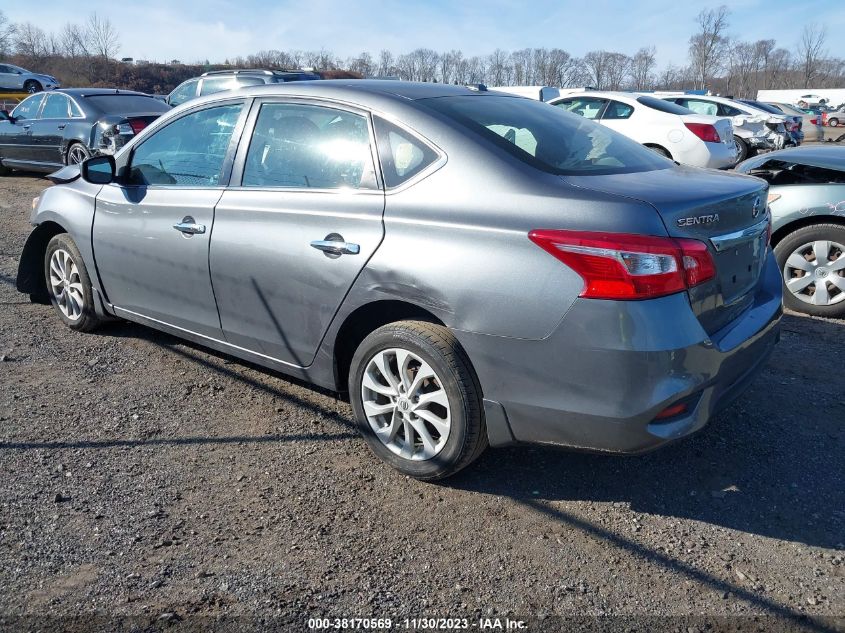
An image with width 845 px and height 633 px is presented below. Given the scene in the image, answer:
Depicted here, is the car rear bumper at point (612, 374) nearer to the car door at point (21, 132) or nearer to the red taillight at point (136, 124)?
the red taillight at point (136, 124)

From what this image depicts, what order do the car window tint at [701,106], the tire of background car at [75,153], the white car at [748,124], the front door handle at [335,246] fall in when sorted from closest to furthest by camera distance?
the front door handle at [335,246], the tire of background car at [75,153], the white car at [748,124], the car window tint at [701,106]

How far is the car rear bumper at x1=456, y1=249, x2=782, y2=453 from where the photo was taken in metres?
2.60

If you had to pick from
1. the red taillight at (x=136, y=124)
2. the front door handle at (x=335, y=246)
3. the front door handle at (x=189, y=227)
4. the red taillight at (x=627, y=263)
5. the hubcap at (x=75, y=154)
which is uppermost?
the red taillight at (x=136, y=124)

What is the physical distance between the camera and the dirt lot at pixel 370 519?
252 cm

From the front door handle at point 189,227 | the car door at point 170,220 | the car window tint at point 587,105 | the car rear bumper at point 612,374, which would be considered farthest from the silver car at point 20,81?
the car rear bumper at point 612,374

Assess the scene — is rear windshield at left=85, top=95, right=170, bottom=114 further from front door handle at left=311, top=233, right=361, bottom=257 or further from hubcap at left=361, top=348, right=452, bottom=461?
hubcap at left=361, top=348, right=452, bottom=461

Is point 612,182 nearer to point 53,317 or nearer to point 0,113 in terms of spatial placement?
point 53,317

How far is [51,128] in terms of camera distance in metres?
11.7

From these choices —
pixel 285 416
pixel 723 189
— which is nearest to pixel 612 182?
pixel 723 189

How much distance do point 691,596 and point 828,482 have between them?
1.13 m

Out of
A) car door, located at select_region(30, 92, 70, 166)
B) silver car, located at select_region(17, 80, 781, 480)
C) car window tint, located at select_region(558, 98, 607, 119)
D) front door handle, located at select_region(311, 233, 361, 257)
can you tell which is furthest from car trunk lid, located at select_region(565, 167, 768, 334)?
car door, located at select_region(30, 92, 70, 166)

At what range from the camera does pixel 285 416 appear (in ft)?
12.9

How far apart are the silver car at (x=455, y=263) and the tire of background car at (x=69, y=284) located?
0.74 meters

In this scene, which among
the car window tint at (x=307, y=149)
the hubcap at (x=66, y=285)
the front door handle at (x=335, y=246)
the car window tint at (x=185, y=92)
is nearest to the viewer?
the front door handle at (x=335, y=246)
